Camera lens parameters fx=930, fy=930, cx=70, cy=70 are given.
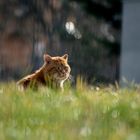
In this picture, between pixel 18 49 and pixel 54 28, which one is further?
pixel 18 49

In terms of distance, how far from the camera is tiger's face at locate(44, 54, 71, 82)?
10.0 m

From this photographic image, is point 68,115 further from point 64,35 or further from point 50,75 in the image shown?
point 64,35

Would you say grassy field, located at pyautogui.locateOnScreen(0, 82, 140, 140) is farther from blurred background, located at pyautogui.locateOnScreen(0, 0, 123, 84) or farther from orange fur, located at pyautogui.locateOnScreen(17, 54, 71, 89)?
blurred background, located at pyautogui.locateOnScreen(0, 0, 123, 84)

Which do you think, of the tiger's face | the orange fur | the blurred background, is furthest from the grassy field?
the blurred background

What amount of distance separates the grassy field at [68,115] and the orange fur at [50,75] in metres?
0.95

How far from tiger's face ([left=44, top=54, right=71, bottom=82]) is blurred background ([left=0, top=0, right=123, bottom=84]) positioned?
981 cm

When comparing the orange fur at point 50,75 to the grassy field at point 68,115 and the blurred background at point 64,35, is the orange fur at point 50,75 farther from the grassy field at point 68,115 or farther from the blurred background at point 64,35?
the blurred background at point 64,35

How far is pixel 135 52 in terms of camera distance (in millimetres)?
24641

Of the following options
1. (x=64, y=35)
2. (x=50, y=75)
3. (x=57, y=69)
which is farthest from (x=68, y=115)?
(x=64, y=35)

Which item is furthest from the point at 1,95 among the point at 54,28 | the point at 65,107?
the point at 54,28

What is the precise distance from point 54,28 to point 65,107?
78.4ft

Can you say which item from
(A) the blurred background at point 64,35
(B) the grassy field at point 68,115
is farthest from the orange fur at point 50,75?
(A) the blurred background at point 64,35

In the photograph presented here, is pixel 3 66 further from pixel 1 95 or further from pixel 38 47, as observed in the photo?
pixel 1 95

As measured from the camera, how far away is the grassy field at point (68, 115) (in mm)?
6129
